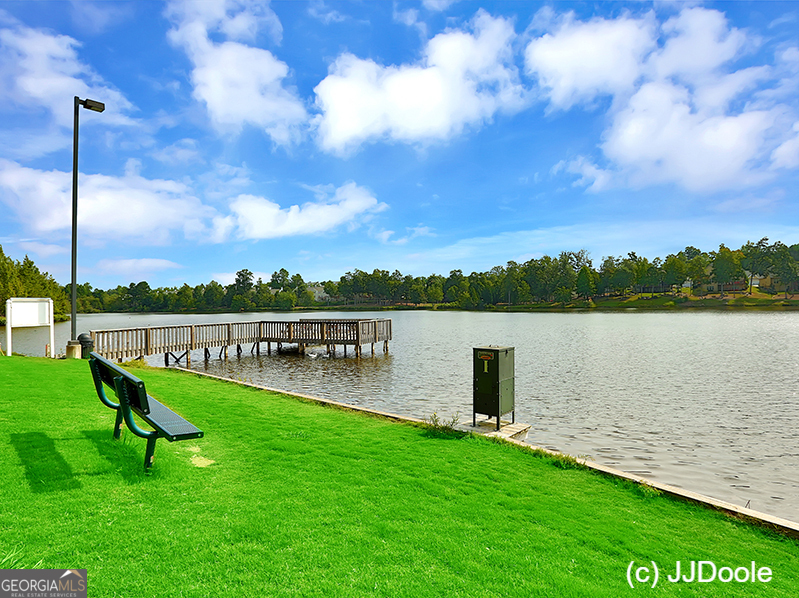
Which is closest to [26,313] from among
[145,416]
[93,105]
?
[93,105]

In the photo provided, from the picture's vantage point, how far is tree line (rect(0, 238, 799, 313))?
402 ft

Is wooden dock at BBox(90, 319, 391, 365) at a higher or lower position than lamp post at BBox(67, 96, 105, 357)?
lower

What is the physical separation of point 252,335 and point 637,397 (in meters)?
23.6

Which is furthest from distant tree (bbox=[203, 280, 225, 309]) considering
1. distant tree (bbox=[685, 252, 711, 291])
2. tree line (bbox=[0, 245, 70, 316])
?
distant tree (bbox=[685, 252, 711, 291])

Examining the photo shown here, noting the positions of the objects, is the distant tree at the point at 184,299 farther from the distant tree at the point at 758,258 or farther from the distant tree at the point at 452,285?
the distant tree at the point at 758,258

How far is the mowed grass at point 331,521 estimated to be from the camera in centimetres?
330

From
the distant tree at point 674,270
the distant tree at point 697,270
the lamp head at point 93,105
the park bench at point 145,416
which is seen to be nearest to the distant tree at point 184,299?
the distant tree at point 674,270

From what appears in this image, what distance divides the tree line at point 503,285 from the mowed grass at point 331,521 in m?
99.1

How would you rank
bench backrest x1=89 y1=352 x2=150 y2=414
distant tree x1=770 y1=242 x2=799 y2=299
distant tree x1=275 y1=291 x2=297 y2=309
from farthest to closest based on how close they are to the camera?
distant tree x1=275 y1=291 x2=297 y2=309 < distant tree x1=770 y1=242 x2=799 y2=299 < bench backrest x1=89 y1=352 x2=150 y2=414

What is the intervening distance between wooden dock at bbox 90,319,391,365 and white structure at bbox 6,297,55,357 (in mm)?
6277

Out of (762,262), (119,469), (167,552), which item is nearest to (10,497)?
(119,469)

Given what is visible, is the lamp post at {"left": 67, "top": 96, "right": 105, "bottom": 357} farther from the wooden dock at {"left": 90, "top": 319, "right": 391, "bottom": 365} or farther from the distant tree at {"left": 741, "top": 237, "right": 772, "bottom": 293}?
the distant tree at {"left": 741, "top": 237, "right": 772, "bottom": 293}

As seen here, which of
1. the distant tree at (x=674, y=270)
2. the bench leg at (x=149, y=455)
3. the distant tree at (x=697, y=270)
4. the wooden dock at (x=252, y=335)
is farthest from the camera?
the distant tree at (x=674, y=270)

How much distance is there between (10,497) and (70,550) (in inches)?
49.7
